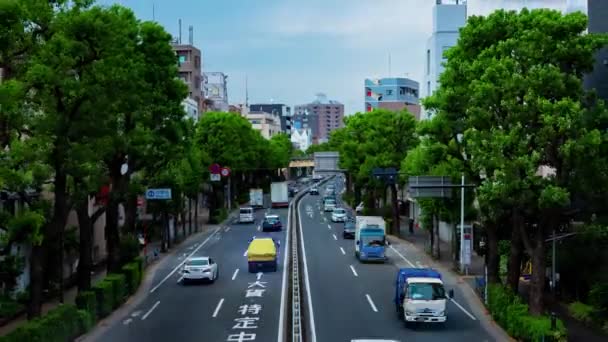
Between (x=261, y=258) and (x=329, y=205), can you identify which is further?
(x=329, y=205)

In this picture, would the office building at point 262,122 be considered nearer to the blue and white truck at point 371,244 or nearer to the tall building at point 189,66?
the tall building at point 189,66

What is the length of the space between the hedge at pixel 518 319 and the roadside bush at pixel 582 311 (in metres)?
2.69

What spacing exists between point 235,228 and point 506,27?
49.1 meters

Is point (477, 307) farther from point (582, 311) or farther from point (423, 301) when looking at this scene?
point (423, 301)

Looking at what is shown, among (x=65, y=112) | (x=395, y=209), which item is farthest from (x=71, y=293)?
(x=395, y=209)

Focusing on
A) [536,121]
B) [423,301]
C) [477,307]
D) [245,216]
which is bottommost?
[477,307]

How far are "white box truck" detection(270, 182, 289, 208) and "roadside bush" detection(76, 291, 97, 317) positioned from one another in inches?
2689

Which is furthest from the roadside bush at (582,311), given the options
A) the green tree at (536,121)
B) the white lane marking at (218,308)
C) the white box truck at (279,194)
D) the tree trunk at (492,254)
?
the white box truck at (279,194)

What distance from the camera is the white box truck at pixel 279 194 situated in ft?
324

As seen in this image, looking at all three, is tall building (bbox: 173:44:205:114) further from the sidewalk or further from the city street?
the city street

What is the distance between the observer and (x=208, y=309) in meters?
32.6

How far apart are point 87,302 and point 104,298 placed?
7.16ft

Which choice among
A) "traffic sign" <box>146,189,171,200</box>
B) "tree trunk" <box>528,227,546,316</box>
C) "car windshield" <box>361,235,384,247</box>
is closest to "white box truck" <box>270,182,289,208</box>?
"car windshield" <box>361,235,384,247</box>

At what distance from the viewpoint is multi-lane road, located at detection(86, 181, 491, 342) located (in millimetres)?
27312
